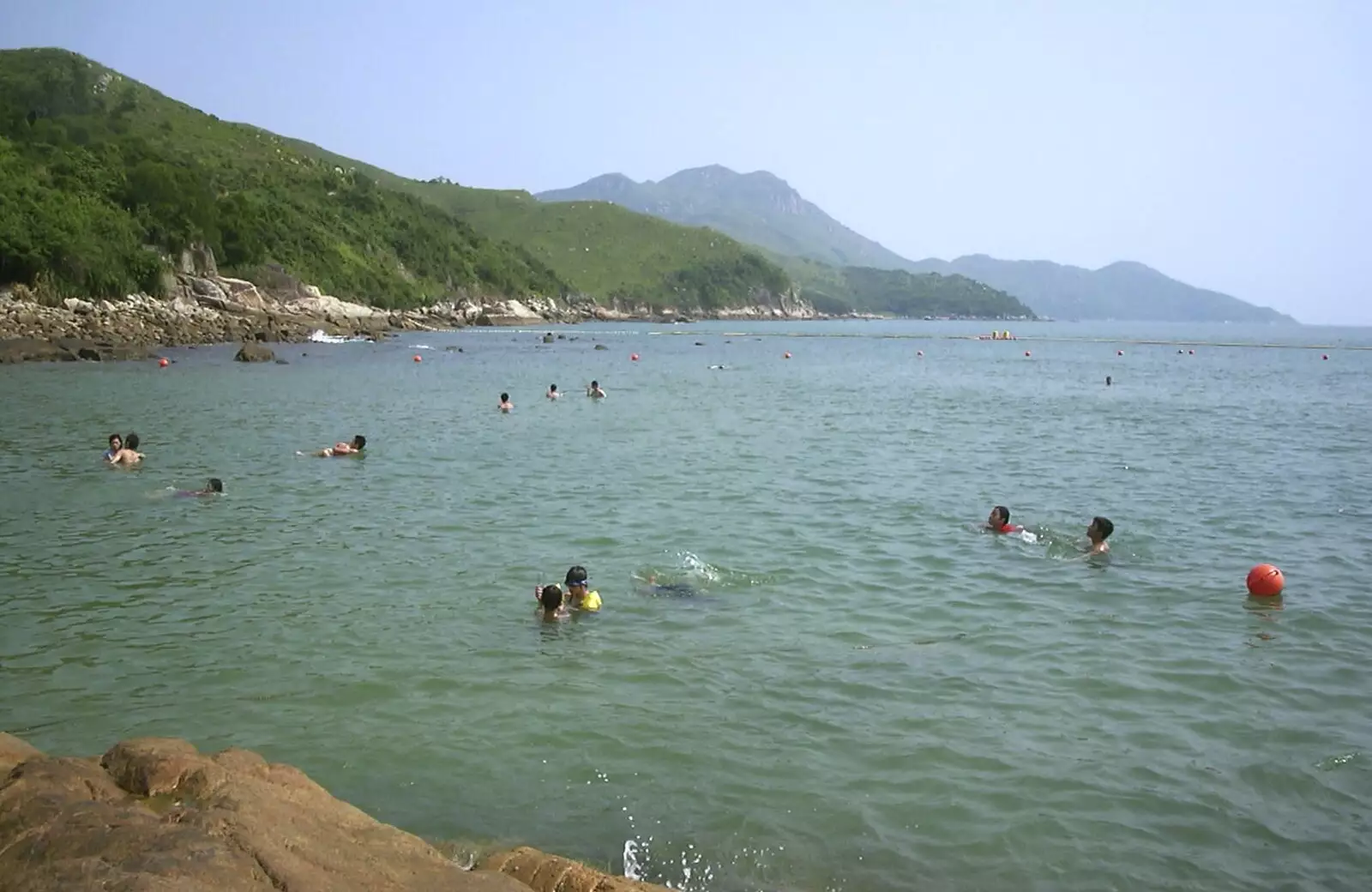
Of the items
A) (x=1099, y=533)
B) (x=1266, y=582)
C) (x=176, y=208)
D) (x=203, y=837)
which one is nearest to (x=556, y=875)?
(x=203, y=837)

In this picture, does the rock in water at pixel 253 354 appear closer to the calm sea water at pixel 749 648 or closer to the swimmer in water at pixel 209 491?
the calm sea water at pixel 749 648

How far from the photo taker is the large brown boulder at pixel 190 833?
471cm

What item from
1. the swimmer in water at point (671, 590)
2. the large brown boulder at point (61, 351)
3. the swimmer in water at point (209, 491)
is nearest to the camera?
the swimmer in water at point (671, 590)

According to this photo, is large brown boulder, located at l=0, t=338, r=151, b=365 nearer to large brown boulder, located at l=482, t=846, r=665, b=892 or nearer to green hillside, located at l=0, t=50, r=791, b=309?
green hillside, located at l=0, t=50, r=791, b=309

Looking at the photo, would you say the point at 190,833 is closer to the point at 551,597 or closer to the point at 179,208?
the point at 551,597

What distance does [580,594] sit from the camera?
13602mm

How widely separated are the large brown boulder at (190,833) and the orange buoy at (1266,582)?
12790 mm

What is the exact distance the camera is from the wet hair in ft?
42.8

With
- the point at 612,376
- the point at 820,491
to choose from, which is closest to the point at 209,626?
the point at 820,491

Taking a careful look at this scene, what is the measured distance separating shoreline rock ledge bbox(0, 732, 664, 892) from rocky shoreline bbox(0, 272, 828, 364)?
5332 cm

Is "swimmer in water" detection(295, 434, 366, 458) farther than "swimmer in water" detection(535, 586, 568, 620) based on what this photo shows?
Yes

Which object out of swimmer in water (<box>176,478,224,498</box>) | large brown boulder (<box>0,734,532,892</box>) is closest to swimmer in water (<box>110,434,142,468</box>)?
swimmer in water (<box>176,478,224,498</box>)

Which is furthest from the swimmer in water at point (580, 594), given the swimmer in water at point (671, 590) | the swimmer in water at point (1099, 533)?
the swimmer in water at point (1099, 533)

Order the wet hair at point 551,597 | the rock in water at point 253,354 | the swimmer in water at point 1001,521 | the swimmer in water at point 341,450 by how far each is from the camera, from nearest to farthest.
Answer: the wet hair at point 551,597, the swimmer in water at point 1001,521, the swimmer in water at point 341,450, the rock in water at point 253,354
